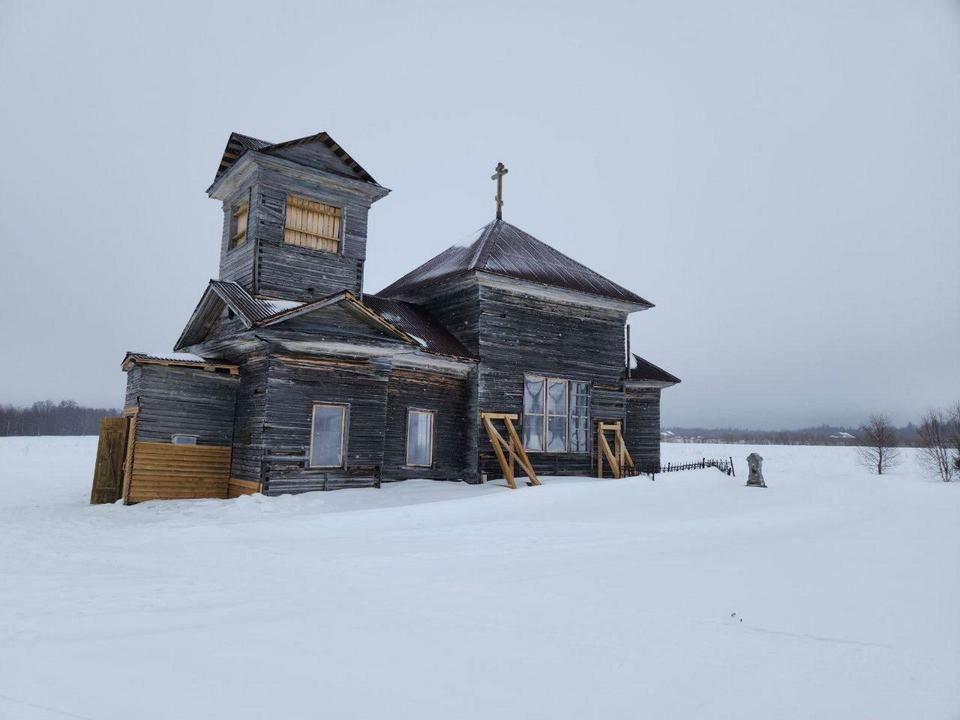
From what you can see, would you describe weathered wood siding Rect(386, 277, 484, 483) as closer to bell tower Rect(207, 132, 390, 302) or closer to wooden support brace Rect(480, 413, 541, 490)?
wooden support brace Rect(480, 413, 541, 490)

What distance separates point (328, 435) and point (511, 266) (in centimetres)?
813

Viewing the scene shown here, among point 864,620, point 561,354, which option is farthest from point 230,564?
point 561,354

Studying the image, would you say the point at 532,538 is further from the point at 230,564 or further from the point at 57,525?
the point at 57,525

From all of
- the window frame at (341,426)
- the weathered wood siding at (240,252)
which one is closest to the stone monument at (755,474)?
the window frame at (341,426)

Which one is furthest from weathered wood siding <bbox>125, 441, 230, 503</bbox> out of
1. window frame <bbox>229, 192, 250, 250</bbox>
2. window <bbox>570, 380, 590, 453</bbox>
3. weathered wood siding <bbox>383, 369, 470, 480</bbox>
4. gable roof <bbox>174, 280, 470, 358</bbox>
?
window <bbox>570, 380, 590, 453</bbox>

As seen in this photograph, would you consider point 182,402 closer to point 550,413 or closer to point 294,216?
point 294,216

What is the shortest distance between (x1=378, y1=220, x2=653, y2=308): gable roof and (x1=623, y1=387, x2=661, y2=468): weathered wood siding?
16.5 feet

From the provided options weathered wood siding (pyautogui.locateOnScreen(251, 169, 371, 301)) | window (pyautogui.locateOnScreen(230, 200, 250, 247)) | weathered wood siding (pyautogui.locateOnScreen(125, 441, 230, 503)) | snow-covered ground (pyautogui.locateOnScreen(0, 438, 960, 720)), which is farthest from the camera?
window (pyautogui.locateOnScreen(230, 200, 250, 247))

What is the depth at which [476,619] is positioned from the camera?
19.1ft

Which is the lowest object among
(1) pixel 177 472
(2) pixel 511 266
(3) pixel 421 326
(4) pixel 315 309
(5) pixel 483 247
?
(1) pixel 177 472

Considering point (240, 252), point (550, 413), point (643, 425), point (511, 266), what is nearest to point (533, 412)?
point (550, 413)

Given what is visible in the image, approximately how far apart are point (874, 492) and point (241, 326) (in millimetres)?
20529

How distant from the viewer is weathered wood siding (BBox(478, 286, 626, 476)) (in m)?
18.7

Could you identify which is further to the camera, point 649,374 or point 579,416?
point 649,374
